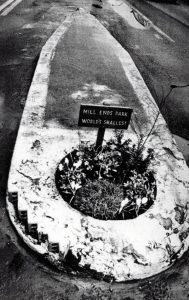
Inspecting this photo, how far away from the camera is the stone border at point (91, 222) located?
2.50m

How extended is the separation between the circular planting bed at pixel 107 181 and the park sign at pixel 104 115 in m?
0.53

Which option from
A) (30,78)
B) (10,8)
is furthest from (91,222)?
(10,8)

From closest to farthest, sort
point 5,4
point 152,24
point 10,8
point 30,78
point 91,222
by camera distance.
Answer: point 91,222 < point 30,78 < point 10,8 < point 152,24 < point 5,4

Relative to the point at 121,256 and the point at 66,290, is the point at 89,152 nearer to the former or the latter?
the point at 121,256

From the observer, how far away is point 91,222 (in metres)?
2.73

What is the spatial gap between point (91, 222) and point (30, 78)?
13.2 ft

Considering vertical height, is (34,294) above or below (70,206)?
below

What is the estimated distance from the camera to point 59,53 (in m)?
6.43

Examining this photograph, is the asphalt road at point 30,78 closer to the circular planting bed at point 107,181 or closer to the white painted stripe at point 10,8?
the white painted stripe at point 10,8

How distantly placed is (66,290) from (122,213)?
0.94 meters

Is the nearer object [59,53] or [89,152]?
[89,152]

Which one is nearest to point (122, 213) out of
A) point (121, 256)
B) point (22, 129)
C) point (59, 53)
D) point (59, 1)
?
point (121, 256)

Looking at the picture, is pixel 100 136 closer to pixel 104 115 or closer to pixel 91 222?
pixel 104 115

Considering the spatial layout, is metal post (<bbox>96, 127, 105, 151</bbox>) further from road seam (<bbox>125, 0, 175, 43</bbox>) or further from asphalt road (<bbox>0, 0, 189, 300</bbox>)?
road seam (<bbox>125, 0, 175, 43</bbox>)
